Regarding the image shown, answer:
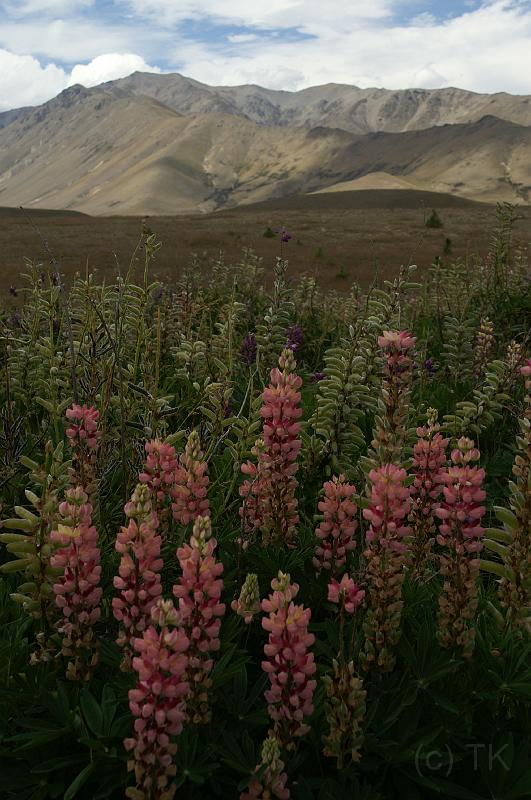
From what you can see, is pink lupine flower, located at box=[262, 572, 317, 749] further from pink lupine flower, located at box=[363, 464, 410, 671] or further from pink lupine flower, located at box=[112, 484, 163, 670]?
pink lupine flower, located at box=[363, 464, 410, 671]

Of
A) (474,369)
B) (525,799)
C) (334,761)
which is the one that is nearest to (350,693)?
(334,761)

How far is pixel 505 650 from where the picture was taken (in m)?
2.34

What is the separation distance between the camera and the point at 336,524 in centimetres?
255

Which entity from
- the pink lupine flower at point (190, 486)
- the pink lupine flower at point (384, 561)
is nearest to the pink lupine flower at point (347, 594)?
the pink lupine flower at point (384, 561)

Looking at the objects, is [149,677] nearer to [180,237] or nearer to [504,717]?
[504,717]

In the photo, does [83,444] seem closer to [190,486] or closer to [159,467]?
[159,467]

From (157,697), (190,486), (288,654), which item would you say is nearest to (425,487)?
(190,486)

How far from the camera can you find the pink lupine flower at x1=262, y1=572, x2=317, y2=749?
1.72 meters

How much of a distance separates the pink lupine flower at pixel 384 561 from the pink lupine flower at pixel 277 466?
560 millimetres

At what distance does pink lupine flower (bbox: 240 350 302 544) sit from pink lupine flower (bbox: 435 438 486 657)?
2.19 feet

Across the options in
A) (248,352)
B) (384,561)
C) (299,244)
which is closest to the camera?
(384,561)

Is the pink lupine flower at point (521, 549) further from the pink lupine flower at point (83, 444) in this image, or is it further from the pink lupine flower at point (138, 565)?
the pink lupine flower at point (83, 444)

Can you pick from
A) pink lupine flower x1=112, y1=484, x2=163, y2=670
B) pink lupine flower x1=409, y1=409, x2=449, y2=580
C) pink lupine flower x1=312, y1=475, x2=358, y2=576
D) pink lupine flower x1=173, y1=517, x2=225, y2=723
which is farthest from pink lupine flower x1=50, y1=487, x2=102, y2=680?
pink lupine flower x1=409, y1=409, x2=449, y2=580

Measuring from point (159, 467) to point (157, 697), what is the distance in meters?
1.15
